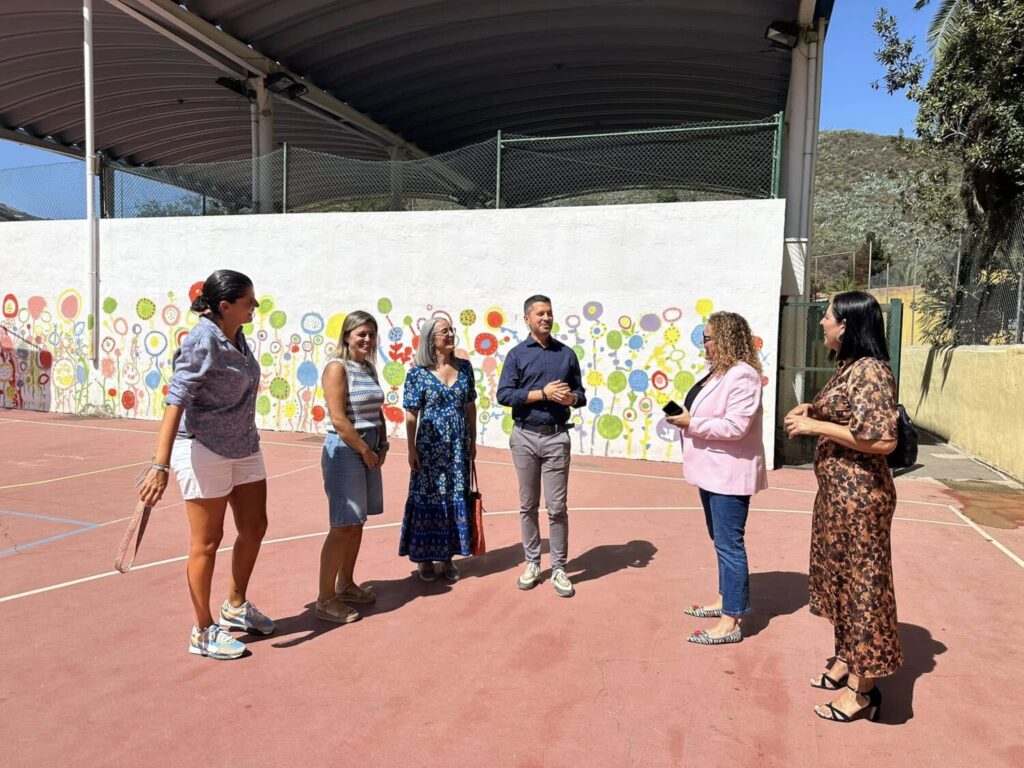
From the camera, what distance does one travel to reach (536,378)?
4.05 m

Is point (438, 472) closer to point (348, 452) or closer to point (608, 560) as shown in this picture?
point (348, 452)

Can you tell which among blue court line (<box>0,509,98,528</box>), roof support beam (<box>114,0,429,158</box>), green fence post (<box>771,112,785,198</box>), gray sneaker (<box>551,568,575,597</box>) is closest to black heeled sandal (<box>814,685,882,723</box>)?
gray sneaker (<box>551,568,575,597</box>)

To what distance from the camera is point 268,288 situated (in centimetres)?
1048

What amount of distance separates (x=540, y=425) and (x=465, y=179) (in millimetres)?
6816

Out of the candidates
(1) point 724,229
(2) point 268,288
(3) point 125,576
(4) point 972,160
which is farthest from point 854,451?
(4) point 972,160

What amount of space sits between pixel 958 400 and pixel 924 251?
5334 millimetres

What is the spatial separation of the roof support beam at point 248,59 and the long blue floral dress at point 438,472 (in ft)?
34.8

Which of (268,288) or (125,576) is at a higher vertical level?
(268,288)

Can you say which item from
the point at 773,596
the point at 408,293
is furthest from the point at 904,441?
the point at 408,293

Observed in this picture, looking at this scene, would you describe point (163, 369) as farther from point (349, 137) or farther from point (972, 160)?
point (972, 160)

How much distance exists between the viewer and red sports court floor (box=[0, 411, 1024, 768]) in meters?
2.59

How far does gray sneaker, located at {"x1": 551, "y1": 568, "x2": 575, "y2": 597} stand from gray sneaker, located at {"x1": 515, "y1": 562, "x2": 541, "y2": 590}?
0.10m

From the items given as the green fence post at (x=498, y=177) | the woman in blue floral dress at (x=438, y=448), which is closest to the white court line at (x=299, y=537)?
the woman in blue floral dress at (x=438, y=448)

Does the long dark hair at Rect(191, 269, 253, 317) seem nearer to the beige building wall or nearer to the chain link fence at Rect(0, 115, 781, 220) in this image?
the chain link fence at Rect(0, 115, 781, 220)
